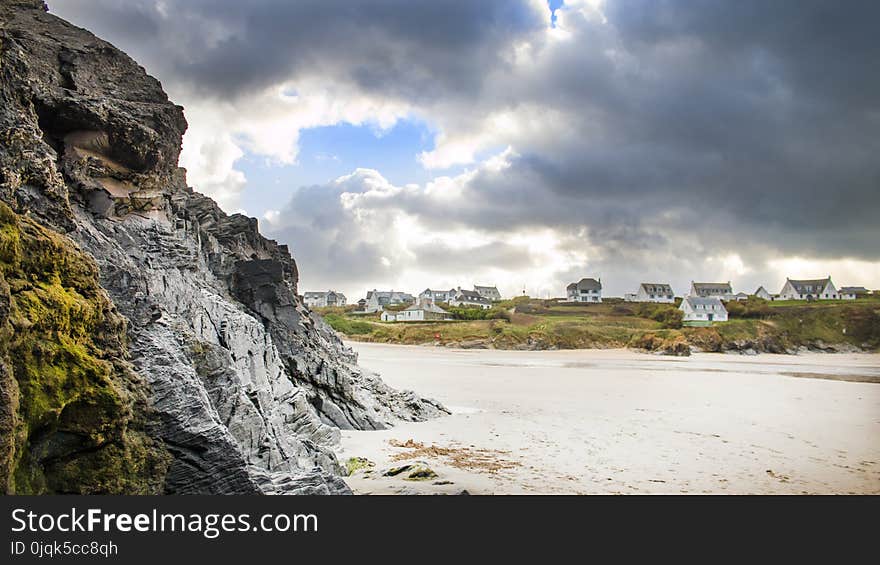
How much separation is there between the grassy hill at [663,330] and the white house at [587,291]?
33.1 meters

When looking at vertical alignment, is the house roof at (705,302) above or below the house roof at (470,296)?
below

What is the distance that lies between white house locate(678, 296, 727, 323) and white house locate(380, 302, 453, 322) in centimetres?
3836

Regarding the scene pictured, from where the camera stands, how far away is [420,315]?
91.5 metres

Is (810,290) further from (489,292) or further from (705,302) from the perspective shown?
(489,292)

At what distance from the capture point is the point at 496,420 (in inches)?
718

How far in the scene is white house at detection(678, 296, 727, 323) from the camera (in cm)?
8069

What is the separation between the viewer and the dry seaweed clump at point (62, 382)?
190 inches

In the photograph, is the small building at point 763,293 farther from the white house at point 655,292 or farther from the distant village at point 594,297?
the white house at point 655,292

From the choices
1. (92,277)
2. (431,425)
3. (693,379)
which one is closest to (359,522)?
(92,277)

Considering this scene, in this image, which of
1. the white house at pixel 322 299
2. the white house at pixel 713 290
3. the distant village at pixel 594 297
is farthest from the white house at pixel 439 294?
the white house at pixel 713 290

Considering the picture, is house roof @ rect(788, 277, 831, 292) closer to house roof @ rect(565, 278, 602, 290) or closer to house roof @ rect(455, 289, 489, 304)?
house roof @ rect(565, 278, 602, 290)

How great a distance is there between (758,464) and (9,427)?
14.3 meters

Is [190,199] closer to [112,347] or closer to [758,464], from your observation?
[112,347]

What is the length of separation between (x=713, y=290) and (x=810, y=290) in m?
16.5
